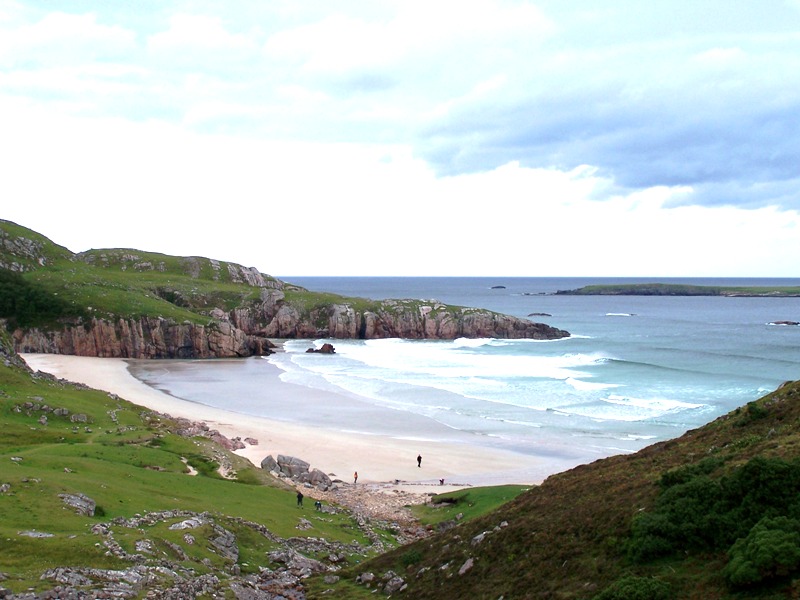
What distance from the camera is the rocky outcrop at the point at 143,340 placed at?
10244 cm

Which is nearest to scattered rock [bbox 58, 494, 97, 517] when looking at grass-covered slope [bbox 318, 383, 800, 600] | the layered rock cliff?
grass-covered slope [bbox 318, 383, 800, 600]

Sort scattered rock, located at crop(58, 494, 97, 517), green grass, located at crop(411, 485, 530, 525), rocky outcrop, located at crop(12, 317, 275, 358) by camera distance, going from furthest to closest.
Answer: rocky outcrop, located at crop(12, 317, 275, 358) → green grass, located at crop(411, 485, 530, 525) → scattered rock, located at crop(58, 494, 97, 517)

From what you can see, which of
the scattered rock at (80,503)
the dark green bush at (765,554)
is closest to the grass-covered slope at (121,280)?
the scattered rock at (80,503)

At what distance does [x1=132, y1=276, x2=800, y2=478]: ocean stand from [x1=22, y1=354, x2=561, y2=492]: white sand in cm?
262

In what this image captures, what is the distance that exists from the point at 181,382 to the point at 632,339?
91769 mm

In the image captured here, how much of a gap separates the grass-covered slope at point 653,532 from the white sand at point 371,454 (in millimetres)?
20444

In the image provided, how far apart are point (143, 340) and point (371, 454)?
6809 cm

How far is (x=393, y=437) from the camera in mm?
58031

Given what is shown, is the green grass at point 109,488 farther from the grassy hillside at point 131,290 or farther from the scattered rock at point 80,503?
the grassy hillside at point 131,290

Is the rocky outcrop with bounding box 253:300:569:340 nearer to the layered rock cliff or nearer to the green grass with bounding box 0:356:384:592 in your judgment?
the layered rock cliff

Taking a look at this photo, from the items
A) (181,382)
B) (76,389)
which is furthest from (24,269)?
(76,389)

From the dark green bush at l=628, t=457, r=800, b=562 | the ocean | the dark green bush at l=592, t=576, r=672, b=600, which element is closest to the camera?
the dark green bush at l=592, t=576, r=672, b=600

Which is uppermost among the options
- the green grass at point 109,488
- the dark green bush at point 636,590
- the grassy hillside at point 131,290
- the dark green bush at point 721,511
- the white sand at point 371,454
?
the grassy hillside at point 131,290

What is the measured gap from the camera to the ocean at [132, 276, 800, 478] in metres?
60.3
